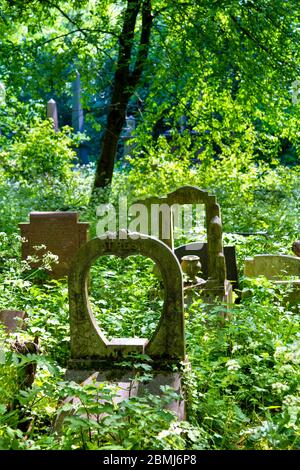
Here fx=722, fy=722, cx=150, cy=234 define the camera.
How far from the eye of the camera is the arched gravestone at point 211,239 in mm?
7449

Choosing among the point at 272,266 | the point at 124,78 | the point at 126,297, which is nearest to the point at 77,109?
the point at 124,78

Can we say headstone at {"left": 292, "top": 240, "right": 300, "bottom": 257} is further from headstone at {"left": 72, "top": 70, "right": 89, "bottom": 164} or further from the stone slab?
headstone at {"left": 72, "top": 70, "right": 89, "bottom": 164}

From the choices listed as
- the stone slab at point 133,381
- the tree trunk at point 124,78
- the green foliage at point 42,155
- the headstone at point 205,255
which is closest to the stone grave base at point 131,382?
the stone slab at point 133,381

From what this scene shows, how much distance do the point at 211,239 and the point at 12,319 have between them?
2738 millimetres

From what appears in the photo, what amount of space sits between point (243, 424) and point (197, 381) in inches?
20.3

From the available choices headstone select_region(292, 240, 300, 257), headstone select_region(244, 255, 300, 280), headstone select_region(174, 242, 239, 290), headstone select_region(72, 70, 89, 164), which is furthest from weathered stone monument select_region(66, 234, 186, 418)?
headstone select_region(72, 70, 89, 164)

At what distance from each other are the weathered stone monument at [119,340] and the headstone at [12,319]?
573 millimetres

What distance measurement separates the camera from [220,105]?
14.7 m

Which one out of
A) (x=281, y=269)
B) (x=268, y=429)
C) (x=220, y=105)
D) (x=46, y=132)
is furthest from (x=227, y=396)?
(x=46, y=132)

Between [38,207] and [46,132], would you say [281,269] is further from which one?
[46,132]

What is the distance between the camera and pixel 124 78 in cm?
1469

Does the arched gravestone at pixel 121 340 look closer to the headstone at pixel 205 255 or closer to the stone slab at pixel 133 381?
the stone slab at pixel 133 381

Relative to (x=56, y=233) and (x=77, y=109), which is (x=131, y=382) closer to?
(x=56, y=233)

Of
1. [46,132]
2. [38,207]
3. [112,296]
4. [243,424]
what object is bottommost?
[243,424]
